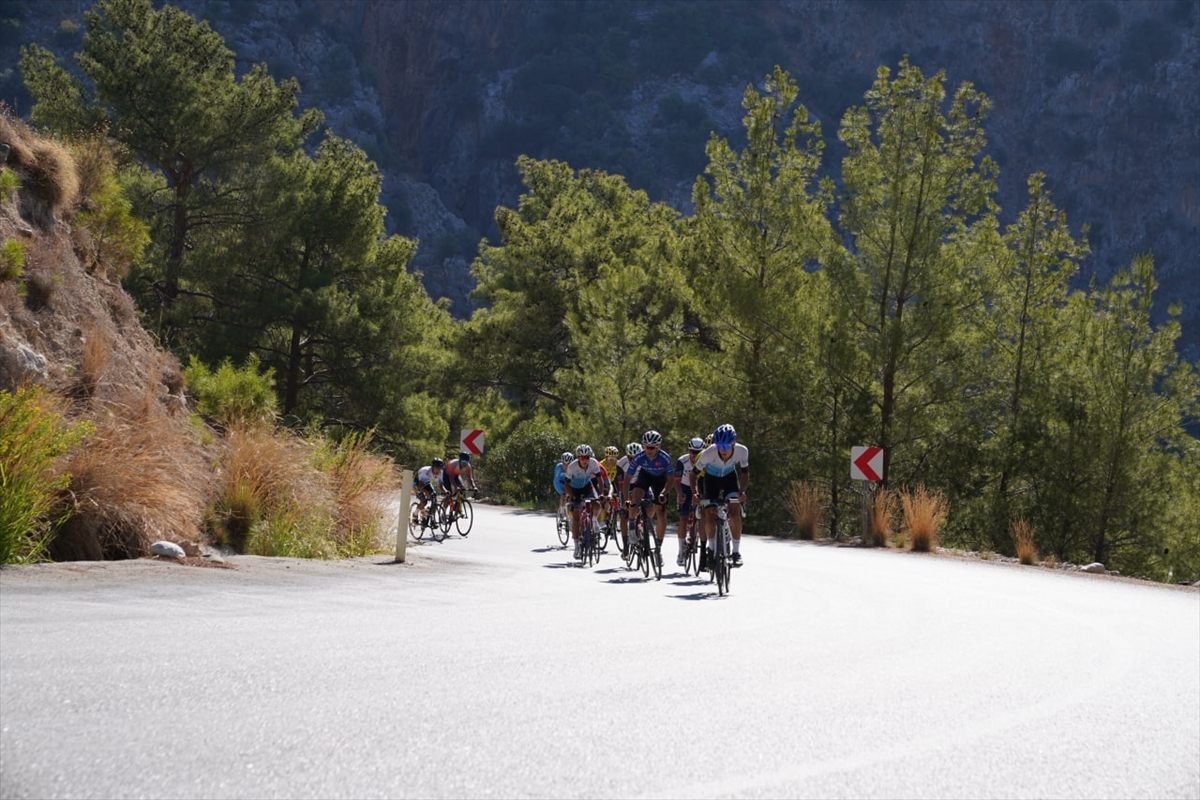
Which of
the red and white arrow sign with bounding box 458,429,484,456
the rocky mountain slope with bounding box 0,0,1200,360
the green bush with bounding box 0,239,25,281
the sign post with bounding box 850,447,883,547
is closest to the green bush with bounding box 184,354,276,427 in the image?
the green bush with bounding box 0,239,25,281

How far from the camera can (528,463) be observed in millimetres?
39375

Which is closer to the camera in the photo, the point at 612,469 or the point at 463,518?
the point at 612,469

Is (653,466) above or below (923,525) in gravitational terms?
above

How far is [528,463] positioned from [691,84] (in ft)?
456

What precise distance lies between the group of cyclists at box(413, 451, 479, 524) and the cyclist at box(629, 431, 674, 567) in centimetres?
696

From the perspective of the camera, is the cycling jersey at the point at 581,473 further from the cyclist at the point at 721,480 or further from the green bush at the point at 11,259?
the green bush at the point at 11,259

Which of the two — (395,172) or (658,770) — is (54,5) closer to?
(395,172)

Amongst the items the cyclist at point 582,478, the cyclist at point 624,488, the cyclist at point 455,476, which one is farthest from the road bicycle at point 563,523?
the cyclist at point 455,476

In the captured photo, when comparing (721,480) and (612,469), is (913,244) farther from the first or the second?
(721,480)

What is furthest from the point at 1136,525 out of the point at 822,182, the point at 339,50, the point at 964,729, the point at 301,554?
the point at 339,50

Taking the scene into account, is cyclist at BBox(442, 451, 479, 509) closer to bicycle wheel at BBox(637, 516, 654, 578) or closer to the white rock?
bicycle wheel at BBox(637, 516, 654, 578)

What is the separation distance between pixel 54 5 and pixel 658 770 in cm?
15222

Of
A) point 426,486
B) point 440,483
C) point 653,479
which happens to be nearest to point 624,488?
point 653,479

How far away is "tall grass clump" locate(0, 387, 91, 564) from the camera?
1096 centimetres
